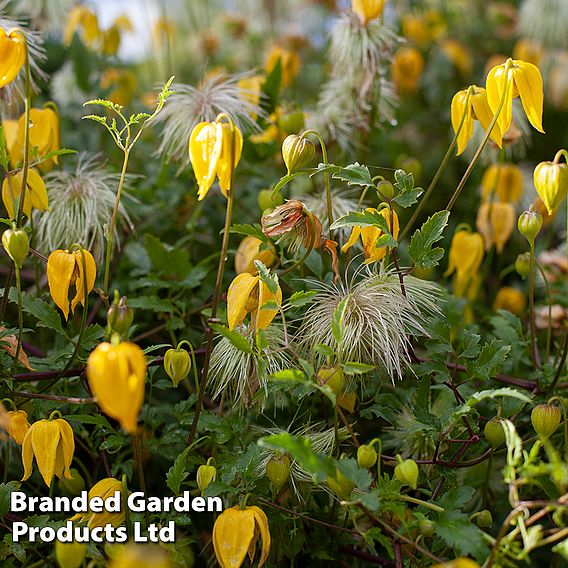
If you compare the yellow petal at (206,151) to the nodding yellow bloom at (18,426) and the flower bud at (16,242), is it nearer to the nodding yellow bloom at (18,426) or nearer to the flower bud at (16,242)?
the flower bud at (16,242)

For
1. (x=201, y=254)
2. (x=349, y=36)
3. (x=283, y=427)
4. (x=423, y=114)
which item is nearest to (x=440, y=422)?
(x=283, y=427)

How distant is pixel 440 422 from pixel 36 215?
0.90m

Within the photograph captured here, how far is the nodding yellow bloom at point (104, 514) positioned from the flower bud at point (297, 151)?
52 cm

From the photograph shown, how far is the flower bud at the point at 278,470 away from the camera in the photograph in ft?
3.37

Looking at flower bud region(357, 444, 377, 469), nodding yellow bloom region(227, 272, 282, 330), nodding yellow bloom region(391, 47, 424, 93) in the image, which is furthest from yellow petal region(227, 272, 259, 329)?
nodding yellow bloom region(391, 47, 424, 93)

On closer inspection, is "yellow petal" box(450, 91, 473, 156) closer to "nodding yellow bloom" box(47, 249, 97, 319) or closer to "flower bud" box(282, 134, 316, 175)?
"flower bud" box(282, 134, 316, 175)

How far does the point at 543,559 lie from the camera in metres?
1.40

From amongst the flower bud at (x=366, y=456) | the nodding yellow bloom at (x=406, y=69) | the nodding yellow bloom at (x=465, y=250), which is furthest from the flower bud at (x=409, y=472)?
the nodding yellow bloom at (x=406, y=69)

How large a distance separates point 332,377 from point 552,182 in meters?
0.41

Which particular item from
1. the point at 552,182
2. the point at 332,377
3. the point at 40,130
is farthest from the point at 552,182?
the point at 40,130

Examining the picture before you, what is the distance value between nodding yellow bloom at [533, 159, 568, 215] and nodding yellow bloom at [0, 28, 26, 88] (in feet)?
2.42

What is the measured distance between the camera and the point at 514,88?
3.52ft

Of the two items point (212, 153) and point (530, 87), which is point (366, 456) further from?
point (530, 87)

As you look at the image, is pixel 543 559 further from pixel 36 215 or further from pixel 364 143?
pixel 36 215
